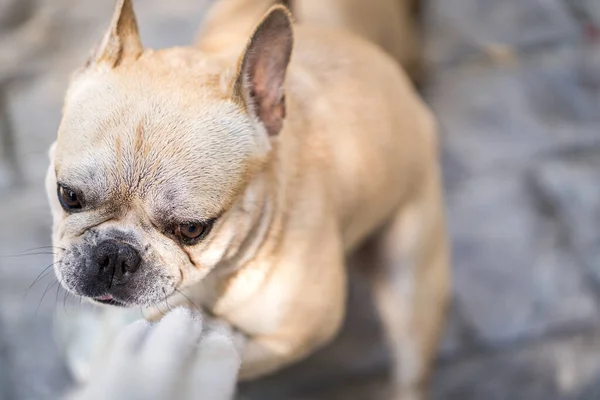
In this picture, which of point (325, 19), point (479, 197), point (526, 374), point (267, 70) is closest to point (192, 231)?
point (267, 70)

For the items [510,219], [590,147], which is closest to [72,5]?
[510,219]

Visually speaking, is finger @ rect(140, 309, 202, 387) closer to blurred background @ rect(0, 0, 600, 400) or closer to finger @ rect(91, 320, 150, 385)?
finger @ rect(91, 320, 150, 385)

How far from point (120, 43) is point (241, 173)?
21 cm

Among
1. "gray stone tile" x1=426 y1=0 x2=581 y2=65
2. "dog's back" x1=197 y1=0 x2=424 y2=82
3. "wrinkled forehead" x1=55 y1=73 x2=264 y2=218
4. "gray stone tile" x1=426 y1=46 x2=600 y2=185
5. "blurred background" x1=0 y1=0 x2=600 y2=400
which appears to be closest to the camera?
"wrinkled forehead" x1=55 y1=73 x2=264 y2=218

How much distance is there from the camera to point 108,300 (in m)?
0.82

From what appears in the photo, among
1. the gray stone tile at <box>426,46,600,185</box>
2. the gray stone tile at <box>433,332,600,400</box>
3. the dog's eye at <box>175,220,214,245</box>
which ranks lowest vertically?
the gray stone tile at <box>433,332,600,400</box>

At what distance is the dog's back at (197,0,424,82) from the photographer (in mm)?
1187

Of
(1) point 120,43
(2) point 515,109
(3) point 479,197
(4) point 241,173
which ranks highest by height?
(1) point 120,43

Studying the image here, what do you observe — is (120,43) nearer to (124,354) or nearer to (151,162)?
(151,162)

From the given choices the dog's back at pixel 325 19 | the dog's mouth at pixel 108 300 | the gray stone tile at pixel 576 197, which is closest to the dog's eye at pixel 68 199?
the dog's mouth at pixel 108 300

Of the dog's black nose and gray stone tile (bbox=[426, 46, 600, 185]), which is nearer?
the dog's black nose

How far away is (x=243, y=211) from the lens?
878 mm

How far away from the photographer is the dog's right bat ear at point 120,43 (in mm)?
790

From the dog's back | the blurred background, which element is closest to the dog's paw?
the dog's back
